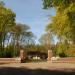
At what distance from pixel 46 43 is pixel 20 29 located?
13308mm

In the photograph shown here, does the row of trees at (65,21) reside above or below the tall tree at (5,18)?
below

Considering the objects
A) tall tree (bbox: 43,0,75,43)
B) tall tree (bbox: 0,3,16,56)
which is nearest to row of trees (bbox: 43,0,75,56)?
→ tall tree (bbox: 43,0,75,43)

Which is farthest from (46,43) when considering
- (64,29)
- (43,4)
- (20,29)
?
(43,4)

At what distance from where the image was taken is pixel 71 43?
2277 inches

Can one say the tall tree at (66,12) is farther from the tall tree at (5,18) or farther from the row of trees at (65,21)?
the tall tree at (5,18)

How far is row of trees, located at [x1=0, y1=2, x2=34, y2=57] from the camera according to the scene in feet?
214

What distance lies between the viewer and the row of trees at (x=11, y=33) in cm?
6519

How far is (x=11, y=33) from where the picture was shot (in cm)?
8312

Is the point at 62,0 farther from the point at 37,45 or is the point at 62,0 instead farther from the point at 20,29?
the point at 37,45

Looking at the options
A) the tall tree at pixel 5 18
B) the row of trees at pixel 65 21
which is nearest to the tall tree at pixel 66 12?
the row of trees at pixel 65 21

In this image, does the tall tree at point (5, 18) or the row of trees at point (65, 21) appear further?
the tall tree at point (5, 18)

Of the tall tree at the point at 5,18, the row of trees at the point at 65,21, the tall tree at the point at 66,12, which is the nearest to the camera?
the tall tree at the point at 66,12

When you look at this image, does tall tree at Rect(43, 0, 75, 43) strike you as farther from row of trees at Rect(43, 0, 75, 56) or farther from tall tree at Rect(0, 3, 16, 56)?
tall tree at Rect(0, 3, 16, 56)

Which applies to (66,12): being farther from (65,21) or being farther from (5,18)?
(5,18)
